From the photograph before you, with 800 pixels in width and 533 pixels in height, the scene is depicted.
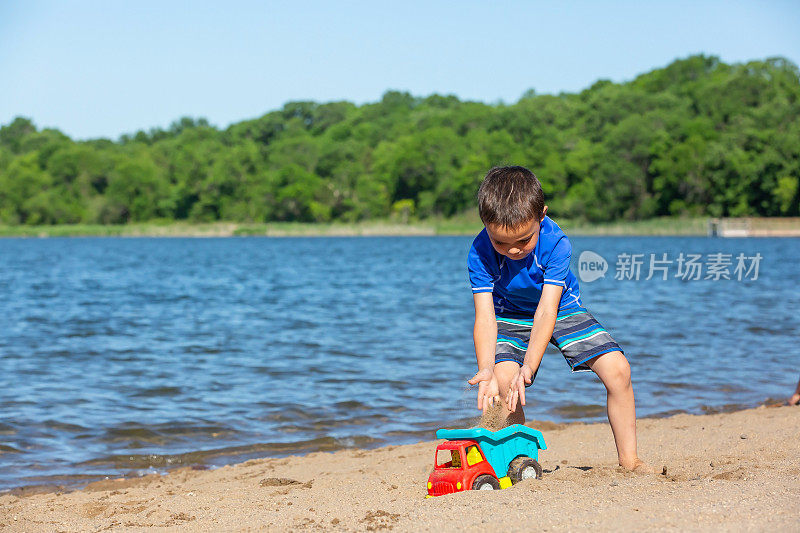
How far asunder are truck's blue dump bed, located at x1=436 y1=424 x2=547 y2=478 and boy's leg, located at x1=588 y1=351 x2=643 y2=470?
0.44 metres

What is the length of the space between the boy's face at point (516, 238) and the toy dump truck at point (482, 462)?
839 millimetres

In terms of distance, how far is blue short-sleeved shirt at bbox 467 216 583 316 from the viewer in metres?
3.82

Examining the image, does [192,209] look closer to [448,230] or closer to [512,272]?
[448,230]

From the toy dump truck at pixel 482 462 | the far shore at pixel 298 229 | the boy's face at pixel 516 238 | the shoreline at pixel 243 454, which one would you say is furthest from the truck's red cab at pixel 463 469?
the far shore at pixel 298 229

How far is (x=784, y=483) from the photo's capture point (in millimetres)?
3449

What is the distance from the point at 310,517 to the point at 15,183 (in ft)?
326

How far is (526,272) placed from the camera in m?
3.89

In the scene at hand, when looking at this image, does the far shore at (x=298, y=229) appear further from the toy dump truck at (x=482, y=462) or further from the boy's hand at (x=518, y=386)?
the boy's hand at (x=518, y=386)

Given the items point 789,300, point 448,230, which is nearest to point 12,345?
point 789,300

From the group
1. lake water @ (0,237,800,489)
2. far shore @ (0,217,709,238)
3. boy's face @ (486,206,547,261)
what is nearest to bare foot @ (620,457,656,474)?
lake water @ (0,237,800,489)

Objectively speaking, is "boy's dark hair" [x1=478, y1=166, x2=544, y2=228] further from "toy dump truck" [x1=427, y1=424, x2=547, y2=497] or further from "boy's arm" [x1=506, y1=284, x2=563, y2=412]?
Result: "toy dump truck" [x1=427, y1=424, x2=547, y2=497]

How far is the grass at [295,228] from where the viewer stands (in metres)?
76.7

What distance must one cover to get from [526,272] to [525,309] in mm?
265

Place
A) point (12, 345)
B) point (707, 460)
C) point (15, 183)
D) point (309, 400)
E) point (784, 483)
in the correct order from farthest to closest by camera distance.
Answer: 1. point (15, 183)
2. point (12, 345)
3. point (309, 400)
4. point (707, 460)
5. point (784, 483)
